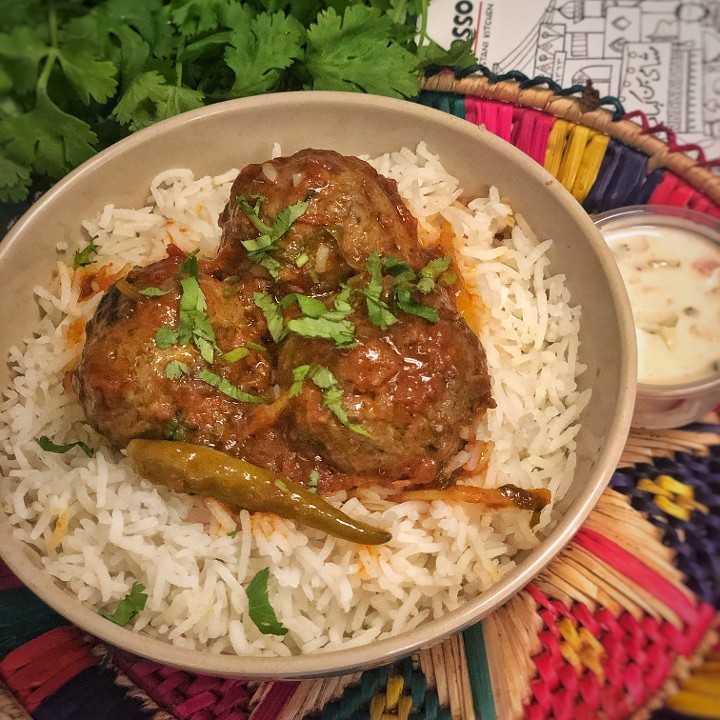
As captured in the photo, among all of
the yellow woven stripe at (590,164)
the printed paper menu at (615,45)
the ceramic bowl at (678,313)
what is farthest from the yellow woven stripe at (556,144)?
the printed paper menu at (615,45)

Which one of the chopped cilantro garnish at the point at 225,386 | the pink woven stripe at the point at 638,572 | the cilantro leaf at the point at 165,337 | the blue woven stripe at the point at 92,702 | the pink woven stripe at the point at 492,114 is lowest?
the blue woven stripe at the point at 92,702

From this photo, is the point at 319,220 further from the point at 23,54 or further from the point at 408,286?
the point at 23,54

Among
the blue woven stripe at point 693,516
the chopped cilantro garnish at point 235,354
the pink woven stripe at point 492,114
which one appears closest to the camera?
the blue woven stripe at point 693,516

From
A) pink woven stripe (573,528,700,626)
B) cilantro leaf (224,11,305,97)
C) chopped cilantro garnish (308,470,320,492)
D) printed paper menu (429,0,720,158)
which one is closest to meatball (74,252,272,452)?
chopped cilantro garnish (308,470,320,492)

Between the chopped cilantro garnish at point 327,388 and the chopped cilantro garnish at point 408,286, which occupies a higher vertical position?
the chopped cilantro garnish at point 408,286

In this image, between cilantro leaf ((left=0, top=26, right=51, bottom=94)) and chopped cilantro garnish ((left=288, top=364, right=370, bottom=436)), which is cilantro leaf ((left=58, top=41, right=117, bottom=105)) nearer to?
cilantro leaf ((left=0, top=26, right=51, bottom=94))

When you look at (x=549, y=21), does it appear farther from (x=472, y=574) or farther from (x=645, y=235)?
(x=472, y=574)

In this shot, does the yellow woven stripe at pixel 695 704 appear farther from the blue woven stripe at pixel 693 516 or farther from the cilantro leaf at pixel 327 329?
the cilantro leaf at pixel 327 329

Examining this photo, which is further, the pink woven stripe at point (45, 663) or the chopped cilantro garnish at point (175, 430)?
the pink woven stripe at point (45, 663)
